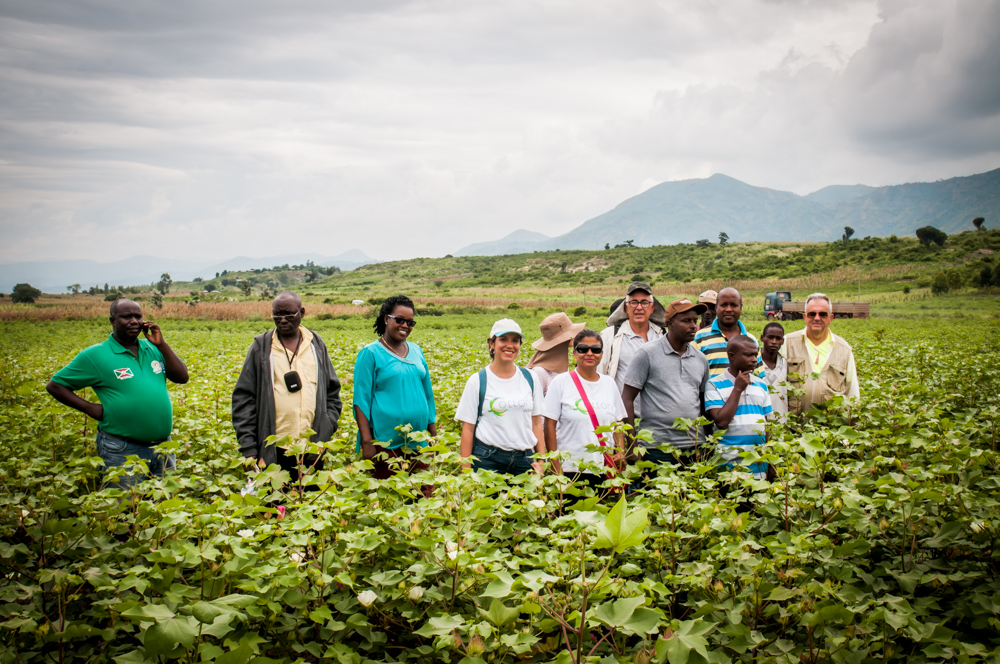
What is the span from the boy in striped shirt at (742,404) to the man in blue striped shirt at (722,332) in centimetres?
44

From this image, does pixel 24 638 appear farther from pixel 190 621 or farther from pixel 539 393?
pixel 539 393

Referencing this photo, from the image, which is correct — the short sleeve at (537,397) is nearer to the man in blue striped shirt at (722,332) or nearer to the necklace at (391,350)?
the necklace at (391,350)

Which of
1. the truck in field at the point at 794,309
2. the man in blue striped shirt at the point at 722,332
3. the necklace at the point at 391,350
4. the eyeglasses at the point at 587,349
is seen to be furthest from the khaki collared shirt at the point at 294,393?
the truck in field at the point at 794,309

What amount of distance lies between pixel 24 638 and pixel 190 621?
79 centimetres

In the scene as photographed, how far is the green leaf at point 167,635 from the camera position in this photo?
1.49 metres

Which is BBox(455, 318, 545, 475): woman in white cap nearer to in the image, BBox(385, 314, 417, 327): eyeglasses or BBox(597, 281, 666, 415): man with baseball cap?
BBox(385, 314, 417, 327): eyeglasses

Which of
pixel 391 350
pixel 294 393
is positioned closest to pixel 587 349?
pixel 391 350

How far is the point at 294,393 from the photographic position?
395 centimetres

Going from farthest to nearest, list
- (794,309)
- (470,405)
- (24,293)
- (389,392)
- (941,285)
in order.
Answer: (941,285) → (24,293) → (794,309) → (389,392) → (470,405)

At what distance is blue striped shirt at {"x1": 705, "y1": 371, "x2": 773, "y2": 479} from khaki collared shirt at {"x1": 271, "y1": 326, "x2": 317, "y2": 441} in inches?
112

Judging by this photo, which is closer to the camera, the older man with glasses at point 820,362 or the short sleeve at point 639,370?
the short sleeve at point 639,370

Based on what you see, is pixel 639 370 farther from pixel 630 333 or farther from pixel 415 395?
pixel 415 395

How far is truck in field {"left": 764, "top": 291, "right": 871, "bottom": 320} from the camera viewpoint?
33.8 meters

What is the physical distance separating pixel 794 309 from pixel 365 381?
120ft
